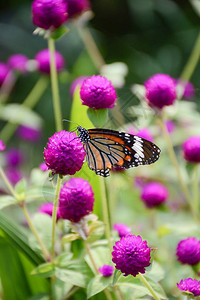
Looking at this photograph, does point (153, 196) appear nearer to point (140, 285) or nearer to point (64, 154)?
point (140, 285)

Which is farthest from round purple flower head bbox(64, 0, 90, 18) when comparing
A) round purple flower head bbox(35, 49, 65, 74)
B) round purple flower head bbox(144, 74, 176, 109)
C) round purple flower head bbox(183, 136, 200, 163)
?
round purple flower head bbox(183, 136, 200, 163)

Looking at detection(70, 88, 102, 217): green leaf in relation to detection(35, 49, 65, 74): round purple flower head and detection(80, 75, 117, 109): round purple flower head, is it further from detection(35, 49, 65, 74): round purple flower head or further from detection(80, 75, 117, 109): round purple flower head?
detection(35, 49, 65, 74): round purple flower head

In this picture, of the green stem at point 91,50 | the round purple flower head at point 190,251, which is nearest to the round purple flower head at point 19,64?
the green stem at point 91,50

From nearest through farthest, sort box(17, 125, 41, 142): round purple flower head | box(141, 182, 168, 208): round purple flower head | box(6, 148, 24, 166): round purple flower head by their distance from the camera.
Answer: box(141, 182, 168, 208): round purple flower head < box(6, 148, 24, 166): round purple flower head < box(17, 125, 41, 142): round purple flower head

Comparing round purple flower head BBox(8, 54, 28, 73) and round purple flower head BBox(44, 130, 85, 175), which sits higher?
round purple flower head BBox(44, 130, 85, 175)

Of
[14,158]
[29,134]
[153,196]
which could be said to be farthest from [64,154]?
[29,134]

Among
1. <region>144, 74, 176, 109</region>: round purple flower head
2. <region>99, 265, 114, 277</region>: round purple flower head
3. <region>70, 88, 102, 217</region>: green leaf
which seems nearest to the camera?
<region>99, 265, 114, 277</region>: round purple flower head

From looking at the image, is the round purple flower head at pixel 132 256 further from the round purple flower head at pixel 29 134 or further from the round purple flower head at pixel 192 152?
the round purple flower head at pixel 29 134
